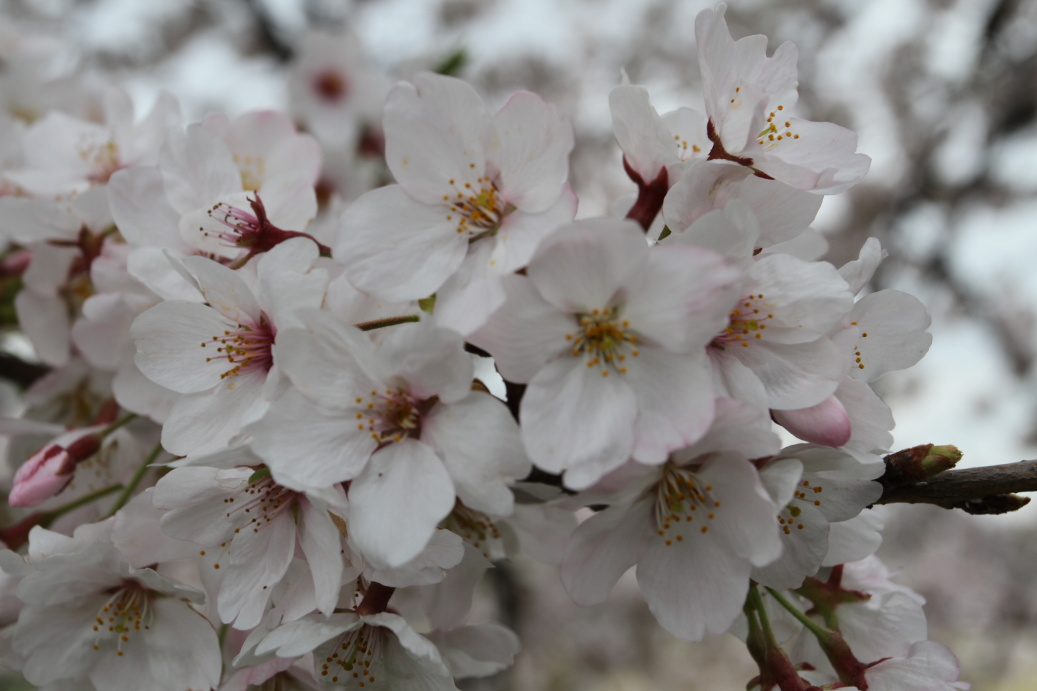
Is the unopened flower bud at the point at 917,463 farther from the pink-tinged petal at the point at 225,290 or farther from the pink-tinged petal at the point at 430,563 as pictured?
the pink-tinged petal at the point at 225,290

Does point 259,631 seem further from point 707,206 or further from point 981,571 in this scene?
point 981,571

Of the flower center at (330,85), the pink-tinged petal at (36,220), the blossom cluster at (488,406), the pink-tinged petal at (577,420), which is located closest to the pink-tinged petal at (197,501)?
the blossom cluster at (488,406)

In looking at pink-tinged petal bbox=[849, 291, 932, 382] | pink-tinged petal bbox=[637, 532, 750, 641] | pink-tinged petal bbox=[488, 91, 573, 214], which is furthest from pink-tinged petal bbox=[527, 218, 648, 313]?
pink-tinged petal bbox=[849, 291, 932, 382]

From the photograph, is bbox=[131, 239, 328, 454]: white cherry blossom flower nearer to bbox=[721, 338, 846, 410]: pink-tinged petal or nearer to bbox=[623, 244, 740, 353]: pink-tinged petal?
bbox=[623, 244, 740, 353]: pink-tinged petal

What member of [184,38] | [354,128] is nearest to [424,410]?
[354,128]

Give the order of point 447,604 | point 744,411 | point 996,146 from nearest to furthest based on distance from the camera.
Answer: point 744,411 < point 447,604 < point 996,146

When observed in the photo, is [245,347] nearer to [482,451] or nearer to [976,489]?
[482,451]
